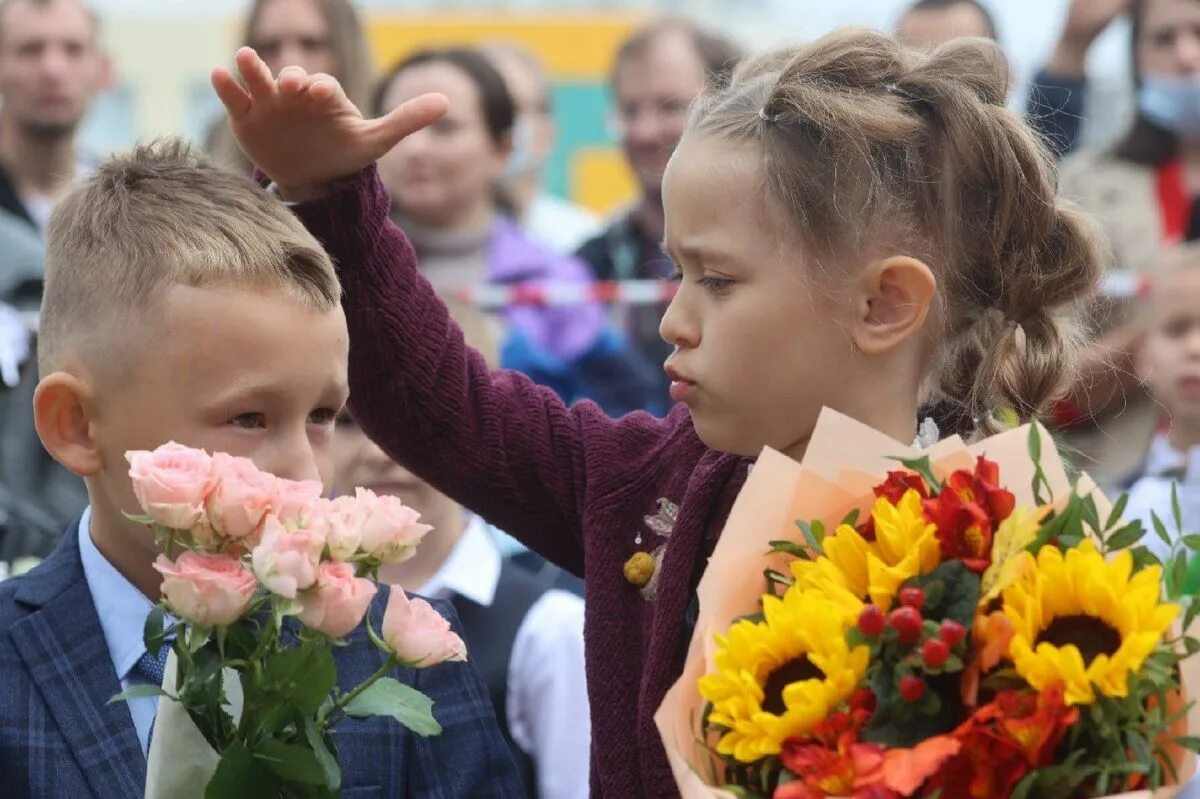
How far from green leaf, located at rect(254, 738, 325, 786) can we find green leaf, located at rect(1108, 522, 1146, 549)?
91cm

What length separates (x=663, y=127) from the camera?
6.60m

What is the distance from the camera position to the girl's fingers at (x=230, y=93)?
262 centimetres

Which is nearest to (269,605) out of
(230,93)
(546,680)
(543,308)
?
(230,93)

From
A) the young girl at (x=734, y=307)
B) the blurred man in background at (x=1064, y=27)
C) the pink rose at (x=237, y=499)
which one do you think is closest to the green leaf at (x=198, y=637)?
the pink rose at (x=237, y=499)

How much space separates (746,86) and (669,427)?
0.52 m

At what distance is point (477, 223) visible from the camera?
6.13 meters

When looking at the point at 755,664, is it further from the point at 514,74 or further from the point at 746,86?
the point at 514,74

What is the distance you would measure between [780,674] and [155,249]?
117 cm

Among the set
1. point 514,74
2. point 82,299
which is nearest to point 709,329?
point 82,299

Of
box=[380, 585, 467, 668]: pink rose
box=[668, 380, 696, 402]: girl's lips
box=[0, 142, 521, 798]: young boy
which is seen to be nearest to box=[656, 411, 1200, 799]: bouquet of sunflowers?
box=[380, 585, 467, 668]: pink rose

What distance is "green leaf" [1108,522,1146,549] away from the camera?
2.05 metres

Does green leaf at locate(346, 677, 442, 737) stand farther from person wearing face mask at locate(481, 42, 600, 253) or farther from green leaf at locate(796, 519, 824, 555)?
person wearing face mask at locate(481, 42, 600, 253)

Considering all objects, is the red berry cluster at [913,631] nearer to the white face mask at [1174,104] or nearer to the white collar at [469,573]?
the white collar at [469,573]

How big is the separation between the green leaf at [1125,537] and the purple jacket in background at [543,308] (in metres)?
3.93
